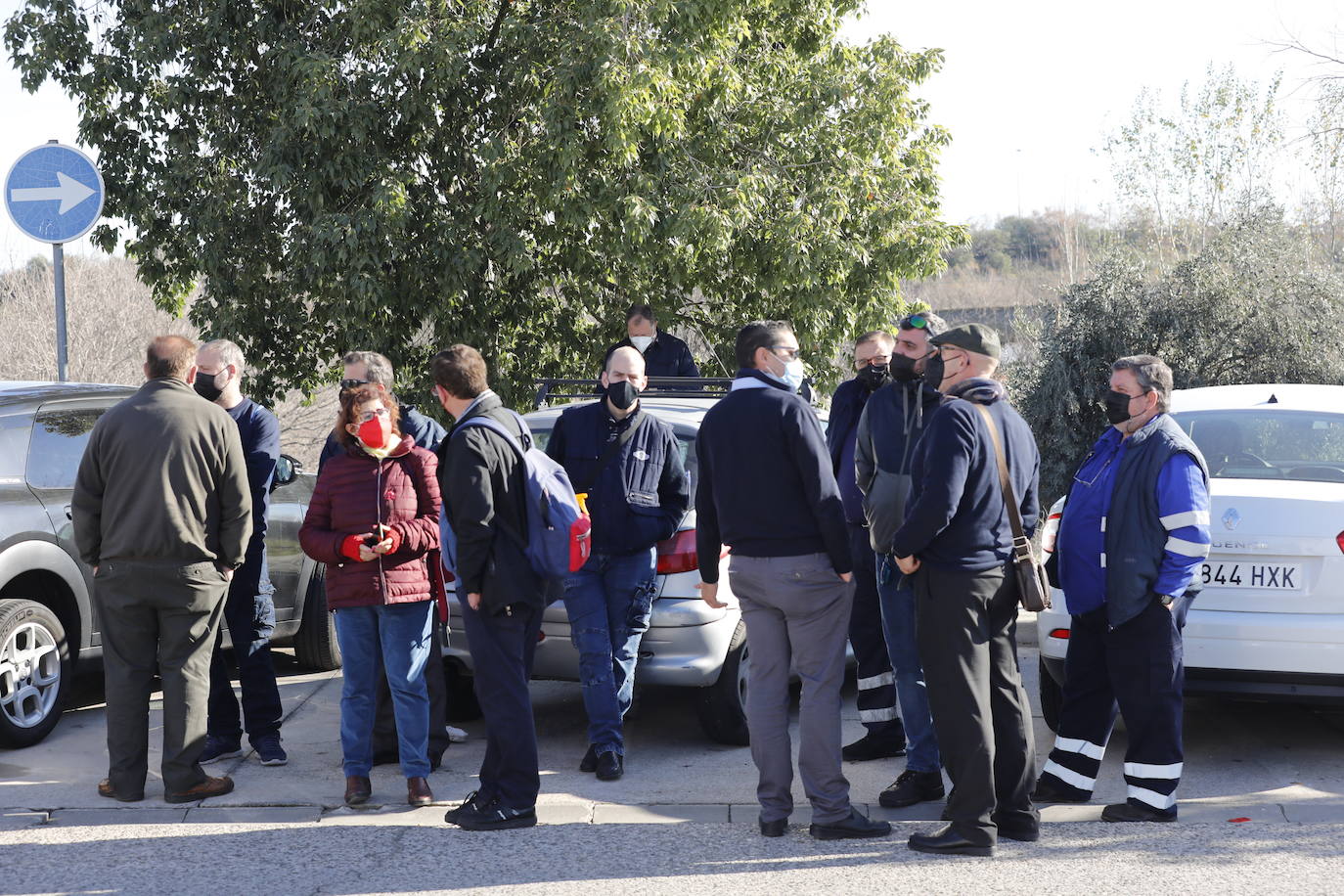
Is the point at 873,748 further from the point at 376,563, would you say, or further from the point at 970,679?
the point at 376,563

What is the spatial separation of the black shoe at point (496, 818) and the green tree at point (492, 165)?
237 inches

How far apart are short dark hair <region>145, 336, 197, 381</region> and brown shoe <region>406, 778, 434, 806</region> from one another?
1991mm

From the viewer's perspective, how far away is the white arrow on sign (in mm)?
7816

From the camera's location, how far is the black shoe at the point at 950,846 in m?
4.64

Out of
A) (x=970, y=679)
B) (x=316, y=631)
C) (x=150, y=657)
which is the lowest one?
(x=316, y=631)

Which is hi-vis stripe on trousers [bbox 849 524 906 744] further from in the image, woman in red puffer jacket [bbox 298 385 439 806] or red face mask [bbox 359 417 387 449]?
red face mask [bbox 359 417 387 449]

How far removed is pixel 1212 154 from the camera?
2527 cm

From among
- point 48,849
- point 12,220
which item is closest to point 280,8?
point 12,220

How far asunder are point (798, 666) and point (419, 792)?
1705 mm

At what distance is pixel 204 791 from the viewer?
5383 millimetres

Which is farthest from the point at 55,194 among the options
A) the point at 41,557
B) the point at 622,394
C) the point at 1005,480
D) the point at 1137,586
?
the point at 1137,586

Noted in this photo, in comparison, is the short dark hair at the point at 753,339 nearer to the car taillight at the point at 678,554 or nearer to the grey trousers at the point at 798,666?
the grey trousers at the point at 798,666

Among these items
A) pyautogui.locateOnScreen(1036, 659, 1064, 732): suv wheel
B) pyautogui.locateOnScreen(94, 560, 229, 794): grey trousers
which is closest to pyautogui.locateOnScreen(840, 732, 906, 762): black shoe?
pyautogui.locateOnScreen(1036, 659, 1064, 732): suv wheel

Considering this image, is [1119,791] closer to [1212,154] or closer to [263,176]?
[263,176]
